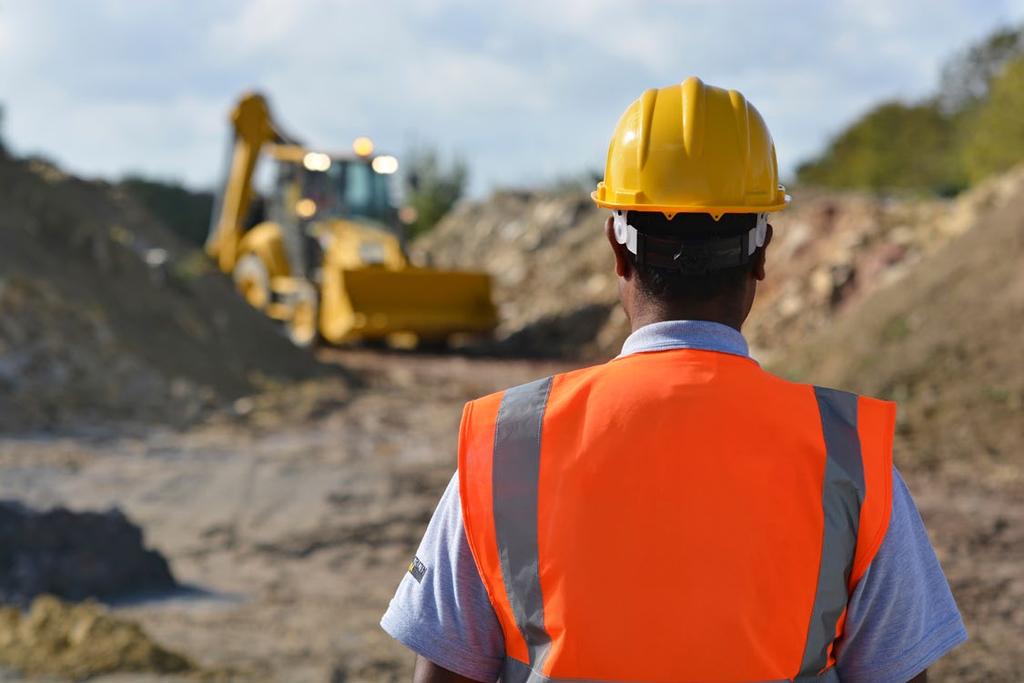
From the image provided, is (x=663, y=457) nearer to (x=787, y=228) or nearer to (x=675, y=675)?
(x=675, y=675)

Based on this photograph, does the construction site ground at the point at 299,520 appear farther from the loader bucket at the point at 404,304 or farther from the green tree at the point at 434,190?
the green tree at the point at 434,190

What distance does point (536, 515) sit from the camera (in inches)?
69.6

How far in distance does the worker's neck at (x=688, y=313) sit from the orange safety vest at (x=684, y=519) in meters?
0.09

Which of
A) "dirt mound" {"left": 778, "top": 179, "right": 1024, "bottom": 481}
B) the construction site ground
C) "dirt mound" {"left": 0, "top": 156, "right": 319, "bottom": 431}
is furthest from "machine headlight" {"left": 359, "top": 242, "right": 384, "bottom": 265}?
"dirt mound" {"left": 778, "top": 179, "right": 1024, "bottom": 481}

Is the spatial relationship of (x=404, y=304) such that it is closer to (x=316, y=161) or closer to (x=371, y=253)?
(x=371, y=253)

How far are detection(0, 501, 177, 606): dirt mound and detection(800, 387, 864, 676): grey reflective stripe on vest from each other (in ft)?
18.6

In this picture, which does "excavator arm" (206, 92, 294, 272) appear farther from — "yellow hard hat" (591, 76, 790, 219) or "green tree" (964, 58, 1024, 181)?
"yellow hard hat" (591, 76, 790, 219)

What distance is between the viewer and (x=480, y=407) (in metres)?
1.82

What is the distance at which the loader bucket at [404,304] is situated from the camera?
17.6m

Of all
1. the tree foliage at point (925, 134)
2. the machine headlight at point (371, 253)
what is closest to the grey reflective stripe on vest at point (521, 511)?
the machine headlight at point (371, 253)

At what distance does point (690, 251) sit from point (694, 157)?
0.51 feet

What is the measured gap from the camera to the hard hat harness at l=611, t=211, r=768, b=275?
6.01 feet

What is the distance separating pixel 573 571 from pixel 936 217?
1987 cm

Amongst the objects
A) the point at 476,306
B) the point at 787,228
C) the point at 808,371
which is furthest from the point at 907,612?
the point at 787,228
